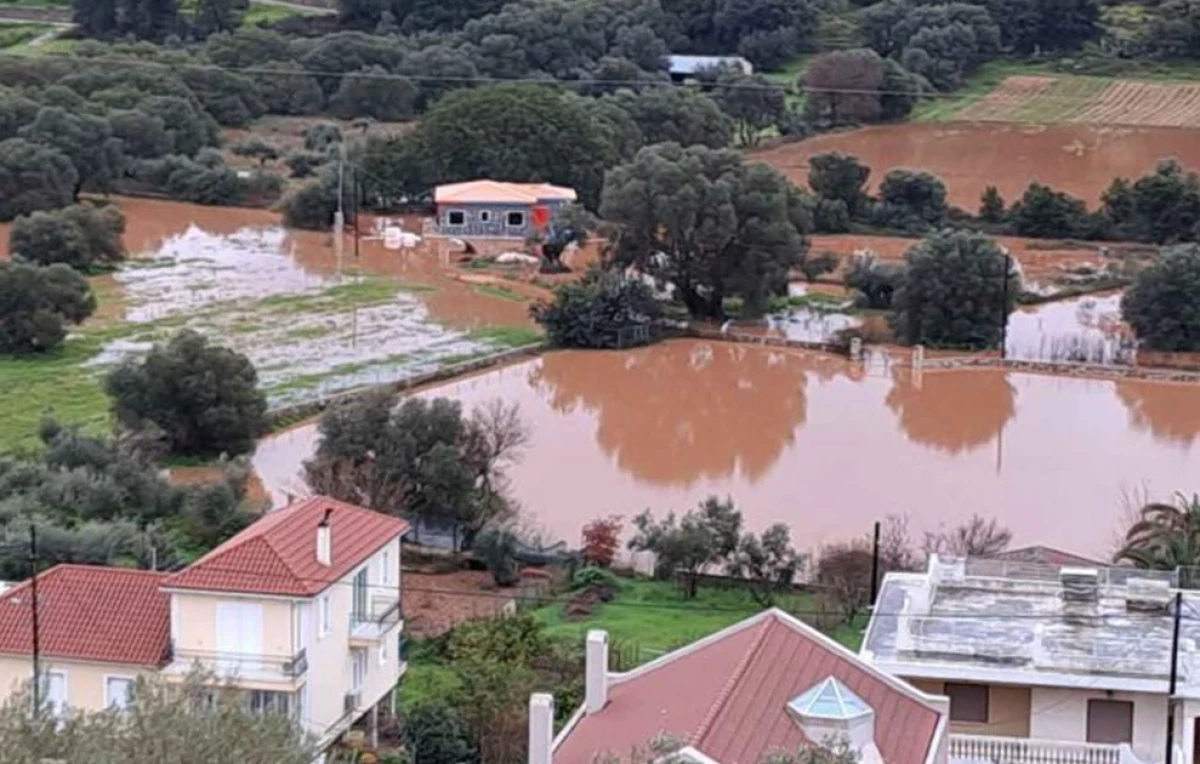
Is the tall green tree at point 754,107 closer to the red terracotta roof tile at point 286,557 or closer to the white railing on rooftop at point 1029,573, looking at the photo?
the white railing on rooftop at point 1029,573

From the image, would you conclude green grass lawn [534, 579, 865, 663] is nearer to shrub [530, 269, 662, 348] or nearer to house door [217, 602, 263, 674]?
house door [217, 602, 263, 674]

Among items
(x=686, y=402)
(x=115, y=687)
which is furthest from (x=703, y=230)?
(x=115, y=687)

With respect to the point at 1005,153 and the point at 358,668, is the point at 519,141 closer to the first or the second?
the point at 1005,153

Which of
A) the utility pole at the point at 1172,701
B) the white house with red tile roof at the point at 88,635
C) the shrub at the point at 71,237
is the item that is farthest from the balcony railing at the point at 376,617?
the shrub at the point at 71,237

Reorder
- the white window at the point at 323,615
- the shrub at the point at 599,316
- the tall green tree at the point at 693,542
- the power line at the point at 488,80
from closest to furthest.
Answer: the white window at the point at 323,615 < the tall green tree at the point at 693,542 < the shrub at the point at 599,316 < the power line at the point at 488,80

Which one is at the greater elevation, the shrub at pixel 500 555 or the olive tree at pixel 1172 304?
the olive tree at pixel 1172 304

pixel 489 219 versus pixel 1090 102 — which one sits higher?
pixel 1090 102
